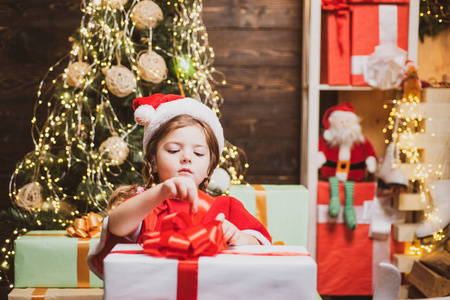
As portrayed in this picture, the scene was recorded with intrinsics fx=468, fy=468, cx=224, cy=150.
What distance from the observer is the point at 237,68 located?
89.1 inches

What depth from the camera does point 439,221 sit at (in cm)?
185

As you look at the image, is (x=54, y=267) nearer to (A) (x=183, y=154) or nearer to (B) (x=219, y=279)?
(A) (x=183, y=154)

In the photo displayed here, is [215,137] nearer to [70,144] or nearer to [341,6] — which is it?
[70,144]

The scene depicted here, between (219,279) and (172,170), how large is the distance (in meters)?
0.40

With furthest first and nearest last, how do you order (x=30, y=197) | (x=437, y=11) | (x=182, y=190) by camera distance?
(x=437, y=11), (x=30, y=197), (x=182, y=190)

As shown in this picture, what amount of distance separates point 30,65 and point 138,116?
141 centimetres

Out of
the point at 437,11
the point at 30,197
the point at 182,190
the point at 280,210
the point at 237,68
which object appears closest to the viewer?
the point at 182,190

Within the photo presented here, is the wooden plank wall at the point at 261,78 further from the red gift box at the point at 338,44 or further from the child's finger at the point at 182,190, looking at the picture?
the child's finger at the point at 182,190

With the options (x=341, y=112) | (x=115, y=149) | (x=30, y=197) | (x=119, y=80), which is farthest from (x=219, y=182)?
(x=30, y=197)

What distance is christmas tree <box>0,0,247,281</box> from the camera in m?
1.72

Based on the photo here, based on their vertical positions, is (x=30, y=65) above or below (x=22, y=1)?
below

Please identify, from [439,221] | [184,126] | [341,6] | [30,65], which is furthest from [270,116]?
[184,126]

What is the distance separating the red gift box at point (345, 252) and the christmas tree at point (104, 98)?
0.53 meters

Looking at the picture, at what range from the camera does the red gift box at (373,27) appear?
6.26ft
